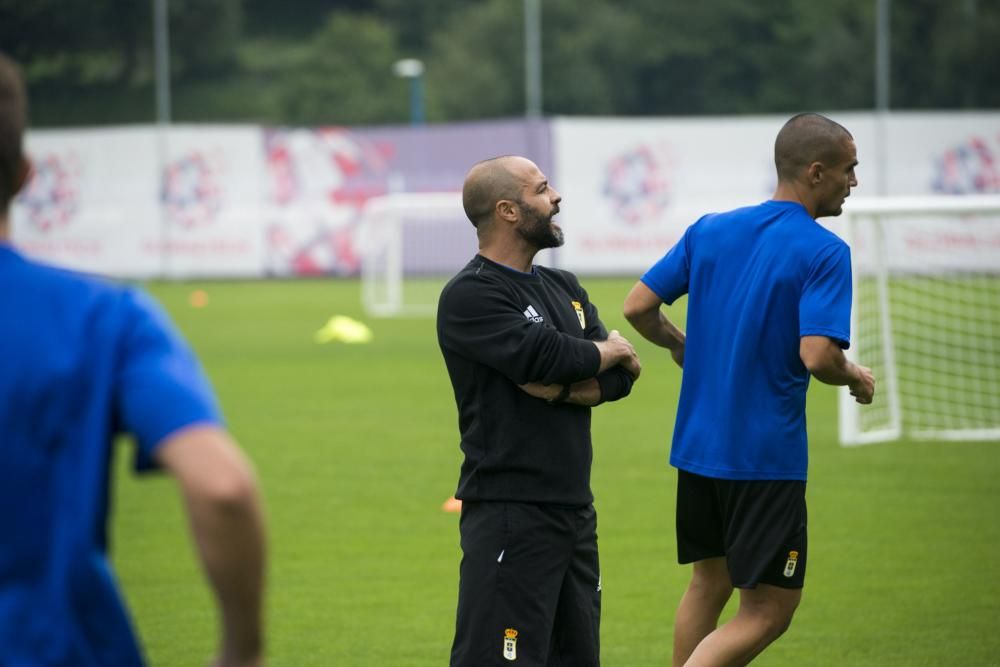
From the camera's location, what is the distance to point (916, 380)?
1480 cm

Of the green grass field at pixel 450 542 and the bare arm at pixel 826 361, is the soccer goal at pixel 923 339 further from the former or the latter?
the bare arm at pixel 826 361

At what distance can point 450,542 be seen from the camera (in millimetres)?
8188

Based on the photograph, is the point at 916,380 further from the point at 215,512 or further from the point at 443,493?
the point at 215,512

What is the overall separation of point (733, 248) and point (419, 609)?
3.00 m

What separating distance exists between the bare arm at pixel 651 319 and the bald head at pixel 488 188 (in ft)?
1.77

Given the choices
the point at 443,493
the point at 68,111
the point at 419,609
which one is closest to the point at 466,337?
the point at 419,609

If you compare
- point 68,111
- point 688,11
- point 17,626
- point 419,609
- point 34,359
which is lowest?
point 419,609

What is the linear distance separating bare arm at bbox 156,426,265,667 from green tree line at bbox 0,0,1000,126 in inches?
1795

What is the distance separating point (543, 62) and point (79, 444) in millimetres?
56924

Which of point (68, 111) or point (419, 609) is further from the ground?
point (68, 111)

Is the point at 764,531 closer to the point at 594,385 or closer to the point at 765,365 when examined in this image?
the point at 765,365

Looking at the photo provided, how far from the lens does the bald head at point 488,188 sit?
431 centimetres

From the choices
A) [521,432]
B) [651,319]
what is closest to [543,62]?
[651,319]

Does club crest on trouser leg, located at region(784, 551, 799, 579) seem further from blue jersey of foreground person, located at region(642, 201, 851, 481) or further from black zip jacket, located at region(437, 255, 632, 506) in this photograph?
black zip jacket, located at region(437, 255, 632, 506)
